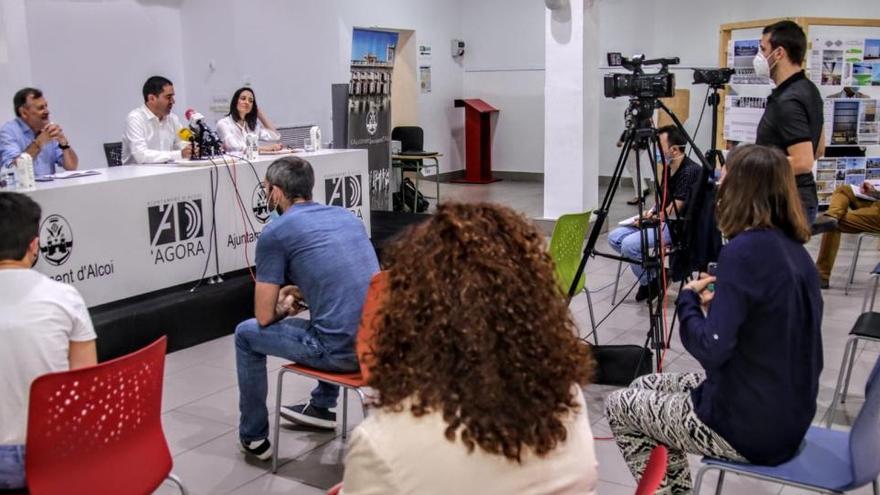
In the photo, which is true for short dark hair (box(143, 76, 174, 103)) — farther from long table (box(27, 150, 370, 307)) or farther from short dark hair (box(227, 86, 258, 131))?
long table (box(27, 150, 370, 307))

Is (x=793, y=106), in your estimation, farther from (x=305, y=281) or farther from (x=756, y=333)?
(x=305, y=281)

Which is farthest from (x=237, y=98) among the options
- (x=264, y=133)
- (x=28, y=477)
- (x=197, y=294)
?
(x=28, y=477)

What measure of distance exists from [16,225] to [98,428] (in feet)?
1.91

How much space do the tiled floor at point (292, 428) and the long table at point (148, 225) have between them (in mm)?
480

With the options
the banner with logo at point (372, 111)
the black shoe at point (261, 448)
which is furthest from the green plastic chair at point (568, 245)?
the banner with logo at point (372, 111)

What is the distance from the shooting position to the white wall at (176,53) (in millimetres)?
6676

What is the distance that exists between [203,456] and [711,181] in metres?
2.39

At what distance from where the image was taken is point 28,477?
193 centimetres

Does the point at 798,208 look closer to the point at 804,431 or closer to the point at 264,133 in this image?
the point at 804,431

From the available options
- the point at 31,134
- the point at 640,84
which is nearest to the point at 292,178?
the point at 640,84

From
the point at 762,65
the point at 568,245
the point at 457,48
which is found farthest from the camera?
the point at 457,48

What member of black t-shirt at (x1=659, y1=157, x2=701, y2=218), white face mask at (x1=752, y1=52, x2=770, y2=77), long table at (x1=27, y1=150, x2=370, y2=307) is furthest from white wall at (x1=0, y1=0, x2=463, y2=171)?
white face mask at (x1=752, y1=52, x2=770, y2=77)

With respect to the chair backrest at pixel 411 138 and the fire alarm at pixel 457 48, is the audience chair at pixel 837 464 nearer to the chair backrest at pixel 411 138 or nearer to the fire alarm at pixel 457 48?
the chair backrest at pixel 411 138

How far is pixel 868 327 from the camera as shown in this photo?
3.31 meters
